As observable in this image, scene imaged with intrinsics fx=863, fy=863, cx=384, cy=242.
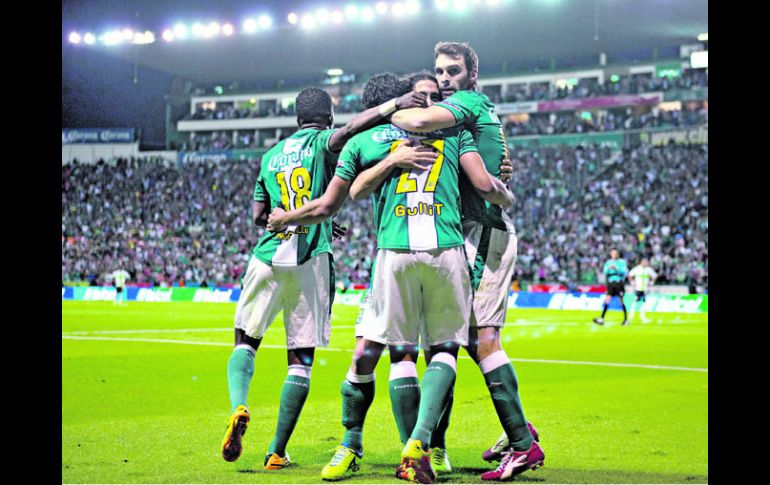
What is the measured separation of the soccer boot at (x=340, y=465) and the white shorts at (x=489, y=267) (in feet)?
3.75

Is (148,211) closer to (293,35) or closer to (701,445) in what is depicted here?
(293,35)

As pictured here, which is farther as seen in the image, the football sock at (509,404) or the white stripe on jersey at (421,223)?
the football sock at (509,404)

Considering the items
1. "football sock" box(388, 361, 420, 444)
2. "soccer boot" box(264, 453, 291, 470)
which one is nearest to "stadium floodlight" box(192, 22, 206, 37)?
"soccer boot" box(264, 453, 291, 470)

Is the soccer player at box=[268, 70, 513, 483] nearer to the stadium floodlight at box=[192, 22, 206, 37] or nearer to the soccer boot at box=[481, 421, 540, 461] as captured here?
the soccer boot at box=[481, 421, 540, 461]

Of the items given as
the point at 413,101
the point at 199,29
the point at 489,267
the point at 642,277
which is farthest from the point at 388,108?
the point at 199,29

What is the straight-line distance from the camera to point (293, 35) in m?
46.6

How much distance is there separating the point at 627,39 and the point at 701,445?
1694 inches

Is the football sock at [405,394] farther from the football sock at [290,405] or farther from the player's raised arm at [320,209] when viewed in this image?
the player's raised arm at [320,209]

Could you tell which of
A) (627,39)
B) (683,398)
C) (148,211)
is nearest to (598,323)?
(683,398)

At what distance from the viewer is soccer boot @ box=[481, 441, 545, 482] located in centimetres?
530

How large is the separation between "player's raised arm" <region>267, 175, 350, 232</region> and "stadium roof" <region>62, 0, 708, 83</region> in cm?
3252

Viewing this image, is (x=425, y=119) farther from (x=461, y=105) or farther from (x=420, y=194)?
(x=420, y=194)

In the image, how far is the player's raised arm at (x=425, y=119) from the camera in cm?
508

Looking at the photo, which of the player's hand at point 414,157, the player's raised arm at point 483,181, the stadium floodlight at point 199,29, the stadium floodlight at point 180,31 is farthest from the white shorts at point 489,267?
the stadium floodlight at point 199,29
